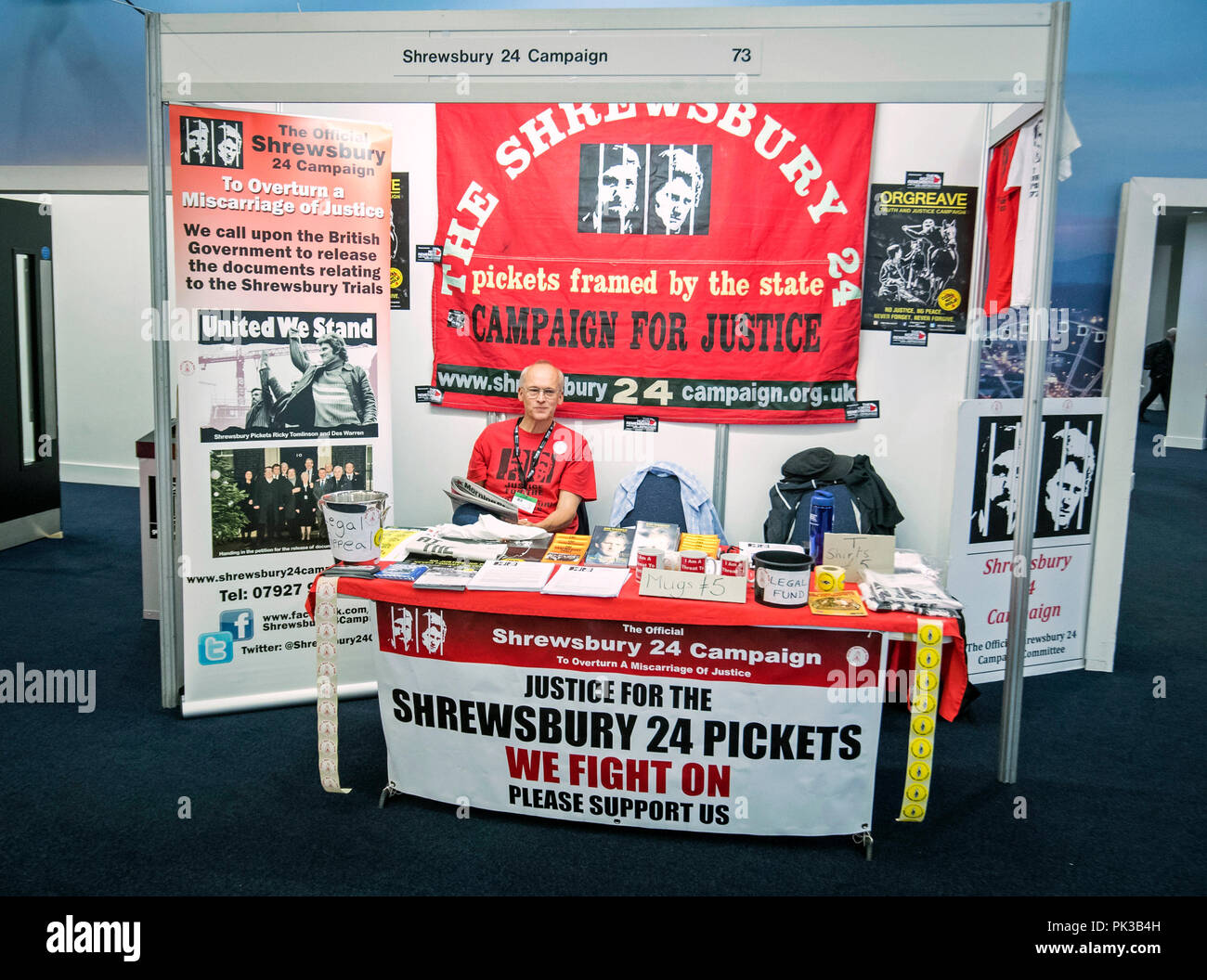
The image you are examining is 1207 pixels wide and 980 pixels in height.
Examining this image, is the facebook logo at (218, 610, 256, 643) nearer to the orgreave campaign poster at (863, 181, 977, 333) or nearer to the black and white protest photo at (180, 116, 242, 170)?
the black and white protest photo at (180, 116, 242, 170)

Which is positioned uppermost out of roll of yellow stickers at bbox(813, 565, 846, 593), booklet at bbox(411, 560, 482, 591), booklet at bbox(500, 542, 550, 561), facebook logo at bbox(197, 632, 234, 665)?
roll of yellow stickers at bbox(813, 565, 846, 593)

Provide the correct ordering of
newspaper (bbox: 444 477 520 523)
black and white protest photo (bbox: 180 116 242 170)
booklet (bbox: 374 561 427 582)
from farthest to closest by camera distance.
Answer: newspaper (bbox: 444 477 520 523) < black and white protest photo (bbox: 180 116 242 170) < booklet (bbox: 374 561 427 582)

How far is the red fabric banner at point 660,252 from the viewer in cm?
390

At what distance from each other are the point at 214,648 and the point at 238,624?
120 millimetres

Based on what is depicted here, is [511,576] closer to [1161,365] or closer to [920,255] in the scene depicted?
[920,255]

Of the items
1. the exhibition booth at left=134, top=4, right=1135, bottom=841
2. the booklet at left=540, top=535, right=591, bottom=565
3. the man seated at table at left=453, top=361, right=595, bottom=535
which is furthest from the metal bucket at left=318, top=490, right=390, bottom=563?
the man seated at table at left=453, top=361, right=595, bottom=535

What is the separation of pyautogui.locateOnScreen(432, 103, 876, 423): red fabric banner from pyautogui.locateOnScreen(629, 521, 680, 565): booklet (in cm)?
128

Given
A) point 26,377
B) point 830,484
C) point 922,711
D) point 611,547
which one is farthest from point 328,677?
point 26,377

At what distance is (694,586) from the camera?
2.46 metres

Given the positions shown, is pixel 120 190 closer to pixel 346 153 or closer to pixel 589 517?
pixel 346 153

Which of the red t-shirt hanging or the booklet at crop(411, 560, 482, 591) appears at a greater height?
the red t-shirt hanging

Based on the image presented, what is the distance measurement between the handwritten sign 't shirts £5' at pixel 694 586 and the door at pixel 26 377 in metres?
4.87

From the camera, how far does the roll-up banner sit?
330 centimetres
